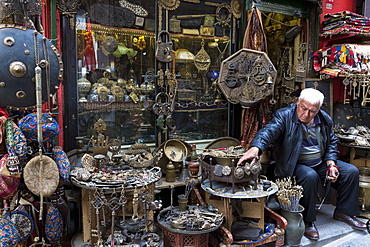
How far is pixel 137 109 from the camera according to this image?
15.3 ft

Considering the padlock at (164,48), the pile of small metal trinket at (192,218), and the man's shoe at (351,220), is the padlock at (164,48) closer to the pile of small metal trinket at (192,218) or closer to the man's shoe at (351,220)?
the pile of small metal trinket at (192,218)

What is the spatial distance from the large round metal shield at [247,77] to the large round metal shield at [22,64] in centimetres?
250

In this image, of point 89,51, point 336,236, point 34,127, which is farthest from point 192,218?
point 89,51

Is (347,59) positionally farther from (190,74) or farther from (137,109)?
(137,109)

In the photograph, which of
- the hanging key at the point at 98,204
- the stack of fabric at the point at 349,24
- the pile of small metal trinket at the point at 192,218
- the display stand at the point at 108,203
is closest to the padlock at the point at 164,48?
the display stand at the point at 108,203

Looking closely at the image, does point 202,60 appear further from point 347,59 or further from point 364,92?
point 364,92

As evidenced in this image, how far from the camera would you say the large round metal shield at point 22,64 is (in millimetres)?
2855

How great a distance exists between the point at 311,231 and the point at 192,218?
5.21ft

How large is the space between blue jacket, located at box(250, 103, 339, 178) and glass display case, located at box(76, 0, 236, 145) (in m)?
1.12

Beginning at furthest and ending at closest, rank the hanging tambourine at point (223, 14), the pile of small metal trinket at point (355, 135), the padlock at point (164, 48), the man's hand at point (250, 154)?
the hanging tambourine at point (223, 14), the pile of small metal trinket at point (355, 135), the padlock at point (164, 48), the man's hand at point (250, 154)

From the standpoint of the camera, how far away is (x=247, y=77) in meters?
4.80

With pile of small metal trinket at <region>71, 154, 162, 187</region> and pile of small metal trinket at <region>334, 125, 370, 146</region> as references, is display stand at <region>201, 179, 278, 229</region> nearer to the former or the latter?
pile of small metal trinket at <region>71, 154, 162, 187</region>

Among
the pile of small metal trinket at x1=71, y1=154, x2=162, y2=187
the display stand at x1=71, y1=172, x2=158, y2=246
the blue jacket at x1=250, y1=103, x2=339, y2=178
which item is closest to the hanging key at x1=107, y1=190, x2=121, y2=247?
the display stand at x1=71, y1=172, x2=158, y2=246

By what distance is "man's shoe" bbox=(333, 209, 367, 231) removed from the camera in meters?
4.21
